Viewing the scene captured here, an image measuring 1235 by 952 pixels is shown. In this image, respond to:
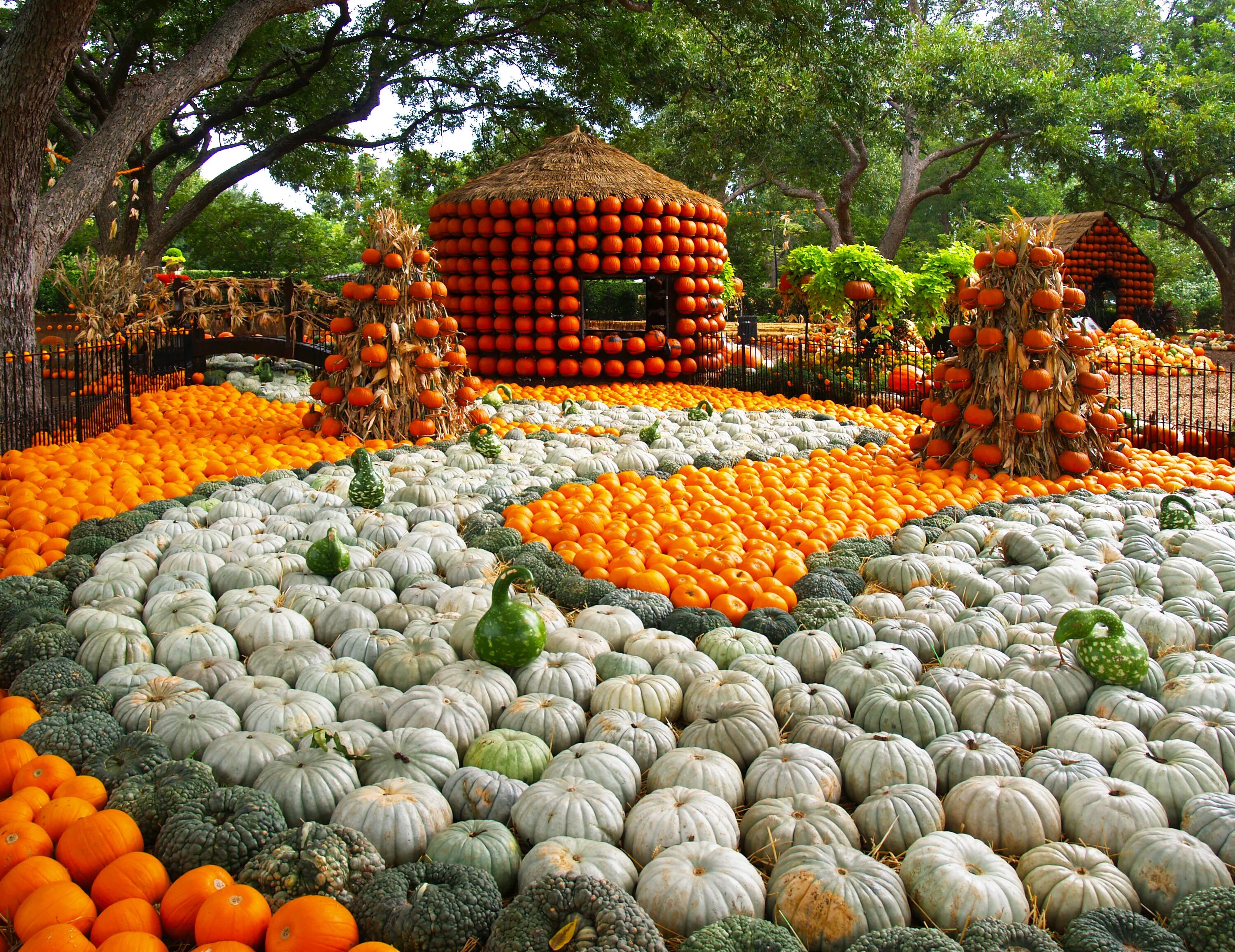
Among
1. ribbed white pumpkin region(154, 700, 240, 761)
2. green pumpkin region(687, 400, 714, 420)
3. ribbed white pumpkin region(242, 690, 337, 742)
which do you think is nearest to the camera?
ribbed white pumpkin region(154, 700, 240, 761)

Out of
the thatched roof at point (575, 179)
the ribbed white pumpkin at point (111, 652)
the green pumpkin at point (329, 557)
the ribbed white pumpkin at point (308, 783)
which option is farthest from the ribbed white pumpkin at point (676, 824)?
the thatched roof at point (575, 179)

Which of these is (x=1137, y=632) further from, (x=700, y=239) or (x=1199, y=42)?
(x=1199, y=42)

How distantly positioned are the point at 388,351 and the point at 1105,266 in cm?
2239

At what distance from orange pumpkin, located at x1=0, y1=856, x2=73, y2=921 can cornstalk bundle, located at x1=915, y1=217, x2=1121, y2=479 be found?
24.3ft

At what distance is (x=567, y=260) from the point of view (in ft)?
47.9

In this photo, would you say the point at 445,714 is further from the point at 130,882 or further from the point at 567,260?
the point at 567,260

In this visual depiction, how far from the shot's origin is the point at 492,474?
7.68 metres

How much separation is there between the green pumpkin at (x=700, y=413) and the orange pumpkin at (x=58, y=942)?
8.79 meters

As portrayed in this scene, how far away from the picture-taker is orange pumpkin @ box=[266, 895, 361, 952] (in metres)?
2.62

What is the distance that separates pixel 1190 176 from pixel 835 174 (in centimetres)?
1002

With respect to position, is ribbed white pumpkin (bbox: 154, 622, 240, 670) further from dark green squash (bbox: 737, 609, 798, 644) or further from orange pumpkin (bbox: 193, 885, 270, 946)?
dark green squash (bbox: 737, 609, 798, 644)

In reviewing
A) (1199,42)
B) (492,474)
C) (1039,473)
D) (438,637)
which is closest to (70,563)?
(438,637)

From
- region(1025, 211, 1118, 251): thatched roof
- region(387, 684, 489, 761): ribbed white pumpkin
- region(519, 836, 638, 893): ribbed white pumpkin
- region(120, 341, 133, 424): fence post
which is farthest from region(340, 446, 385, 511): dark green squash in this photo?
region(1025, 211, 1118, 251): thatched roof

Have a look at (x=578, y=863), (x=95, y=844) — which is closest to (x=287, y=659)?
(x=95, y=844)
